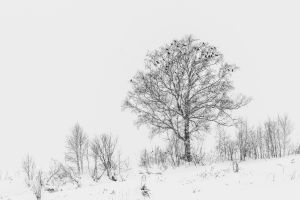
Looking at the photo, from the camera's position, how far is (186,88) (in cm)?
2370

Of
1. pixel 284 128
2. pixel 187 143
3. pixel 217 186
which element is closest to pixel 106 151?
pixel 187 143

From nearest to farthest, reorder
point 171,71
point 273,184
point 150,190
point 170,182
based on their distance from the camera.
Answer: point 273,184, point 150,190, point 170,182, point 171,71

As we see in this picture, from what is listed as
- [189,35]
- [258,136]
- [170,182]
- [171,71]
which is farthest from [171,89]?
[258,136]

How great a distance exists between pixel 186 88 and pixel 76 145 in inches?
1323

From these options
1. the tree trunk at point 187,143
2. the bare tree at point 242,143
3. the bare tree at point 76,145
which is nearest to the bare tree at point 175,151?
the tree trunk at point 187,143

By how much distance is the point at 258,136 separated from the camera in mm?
51188

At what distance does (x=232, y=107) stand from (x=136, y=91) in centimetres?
596

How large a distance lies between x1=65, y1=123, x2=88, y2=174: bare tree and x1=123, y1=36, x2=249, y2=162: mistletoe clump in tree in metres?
31.1

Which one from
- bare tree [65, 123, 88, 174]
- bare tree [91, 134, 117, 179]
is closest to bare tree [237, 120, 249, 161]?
bare tree [91, 134, 117, 179]

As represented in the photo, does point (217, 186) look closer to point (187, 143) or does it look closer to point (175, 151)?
point (187, 143)

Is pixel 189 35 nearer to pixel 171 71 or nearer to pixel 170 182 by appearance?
pixel 171 71

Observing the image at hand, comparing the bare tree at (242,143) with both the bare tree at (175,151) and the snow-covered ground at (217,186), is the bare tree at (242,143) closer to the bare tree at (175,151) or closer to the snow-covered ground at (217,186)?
the bare tree at (175,151)

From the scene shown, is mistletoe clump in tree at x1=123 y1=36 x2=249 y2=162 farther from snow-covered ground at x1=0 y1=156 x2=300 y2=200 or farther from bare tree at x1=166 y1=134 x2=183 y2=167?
snow-covered ground at x1=0 y1=156 x2=300 y2=200

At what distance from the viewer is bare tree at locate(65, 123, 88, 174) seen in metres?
53.3
